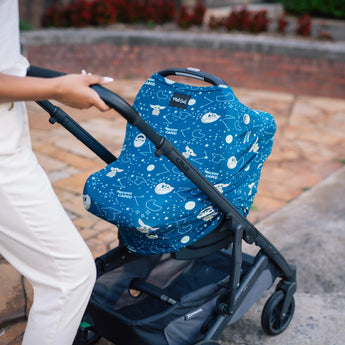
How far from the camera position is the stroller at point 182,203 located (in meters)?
2.00

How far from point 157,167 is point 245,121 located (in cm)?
41

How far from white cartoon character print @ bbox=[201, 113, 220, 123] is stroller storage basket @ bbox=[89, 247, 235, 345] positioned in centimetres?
72

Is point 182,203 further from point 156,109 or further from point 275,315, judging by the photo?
point 275,315

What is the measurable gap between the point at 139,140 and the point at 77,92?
73cm

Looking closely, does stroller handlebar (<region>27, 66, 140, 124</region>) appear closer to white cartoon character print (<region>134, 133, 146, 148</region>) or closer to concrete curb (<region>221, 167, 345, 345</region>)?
white cartoon character print (<region>134, 133, 146, 148</region>)

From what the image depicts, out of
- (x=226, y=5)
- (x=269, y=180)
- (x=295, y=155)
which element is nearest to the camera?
(x=269, y=180)

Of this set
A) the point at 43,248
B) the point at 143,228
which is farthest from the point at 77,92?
the point at 143,228

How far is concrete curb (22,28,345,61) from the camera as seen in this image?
7.06 meters

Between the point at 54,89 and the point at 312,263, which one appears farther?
the point at 312,263

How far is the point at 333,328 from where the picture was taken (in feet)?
8.63

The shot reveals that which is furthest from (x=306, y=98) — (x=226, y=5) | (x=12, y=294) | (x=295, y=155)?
(x=12, y=294)

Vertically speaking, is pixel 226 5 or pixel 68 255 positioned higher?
pixel 68 255

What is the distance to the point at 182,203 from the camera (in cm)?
198

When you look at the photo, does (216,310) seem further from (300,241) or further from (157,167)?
(300,241)
